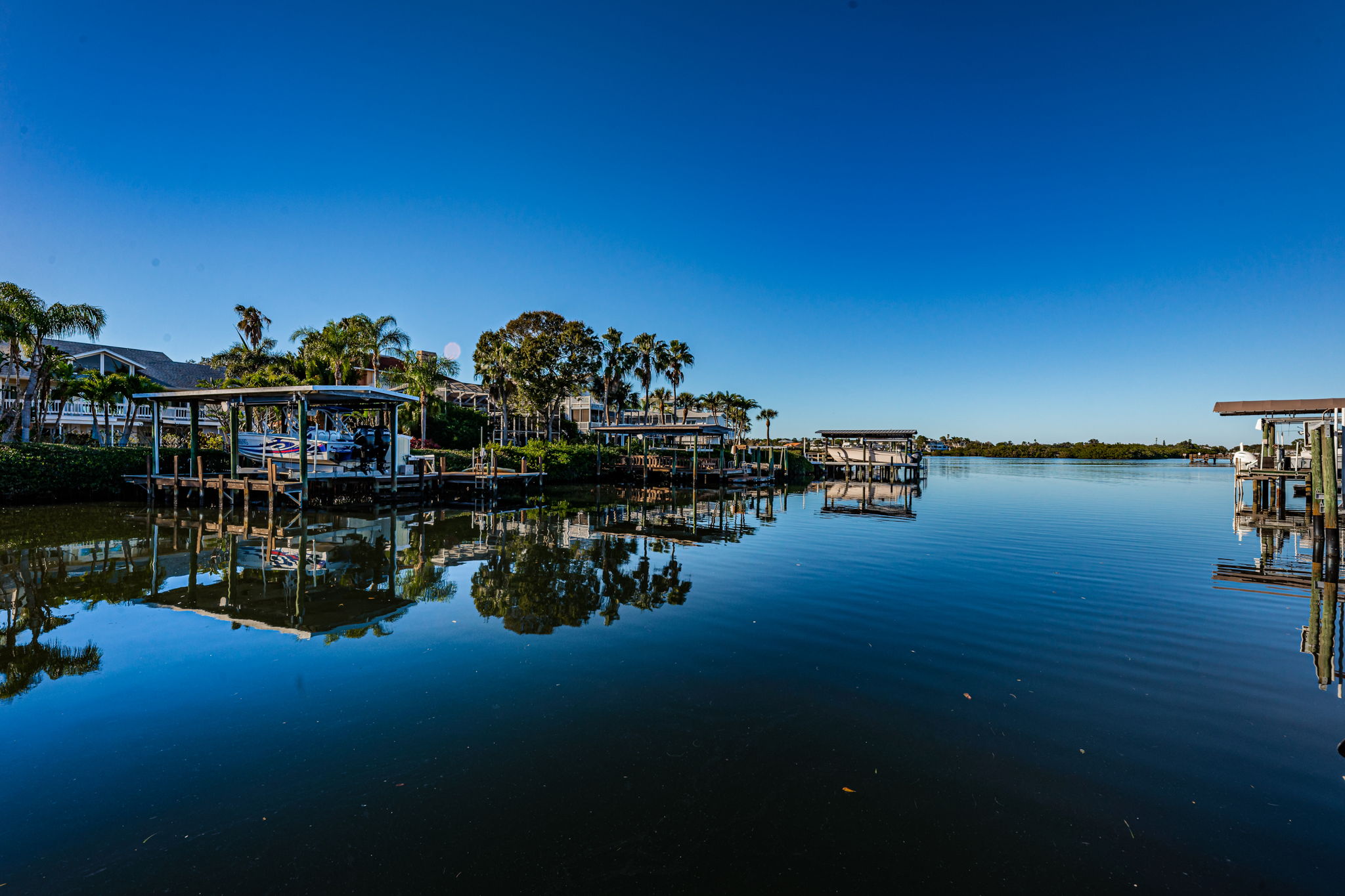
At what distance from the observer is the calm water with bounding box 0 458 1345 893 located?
3.30m

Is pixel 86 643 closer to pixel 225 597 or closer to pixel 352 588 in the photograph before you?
pixel 225 597

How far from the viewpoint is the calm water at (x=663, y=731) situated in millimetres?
3303

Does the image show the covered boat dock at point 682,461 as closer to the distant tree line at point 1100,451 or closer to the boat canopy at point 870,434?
the boat canopy at point 870,434

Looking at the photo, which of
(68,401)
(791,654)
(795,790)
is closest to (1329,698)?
(791,654)

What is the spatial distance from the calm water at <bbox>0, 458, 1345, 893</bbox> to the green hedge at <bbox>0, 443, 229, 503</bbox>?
13134 millimetres

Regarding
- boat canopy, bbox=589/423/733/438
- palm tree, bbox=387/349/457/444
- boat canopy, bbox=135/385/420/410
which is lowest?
boat canopy, bbox=589/423/733/438

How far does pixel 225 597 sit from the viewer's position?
28.6 ft

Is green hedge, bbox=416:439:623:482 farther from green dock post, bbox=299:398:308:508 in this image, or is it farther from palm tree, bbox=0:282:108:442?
palm tree, bbox=0:282:108:442

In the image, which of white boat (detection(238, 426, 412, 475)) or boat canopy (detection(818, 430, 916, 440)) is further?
boat canopy (detection(818, 430, 916, 440))

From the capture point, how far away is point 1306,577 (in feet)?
35.6

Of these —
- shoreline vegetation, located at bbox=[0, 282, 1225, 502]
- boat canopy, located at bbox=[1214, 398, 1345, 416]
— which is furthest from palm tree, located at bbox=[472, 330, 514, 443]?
boat canopy, located at bbox=[1214, 398, 1345, 416]

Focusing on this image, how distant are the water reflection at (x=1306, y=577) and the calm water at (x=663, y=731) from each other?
4.4 inches

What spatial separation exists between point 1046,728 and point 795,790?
239cm

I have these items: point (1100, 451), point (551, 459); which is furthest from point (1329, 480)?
point (1100, 451)
